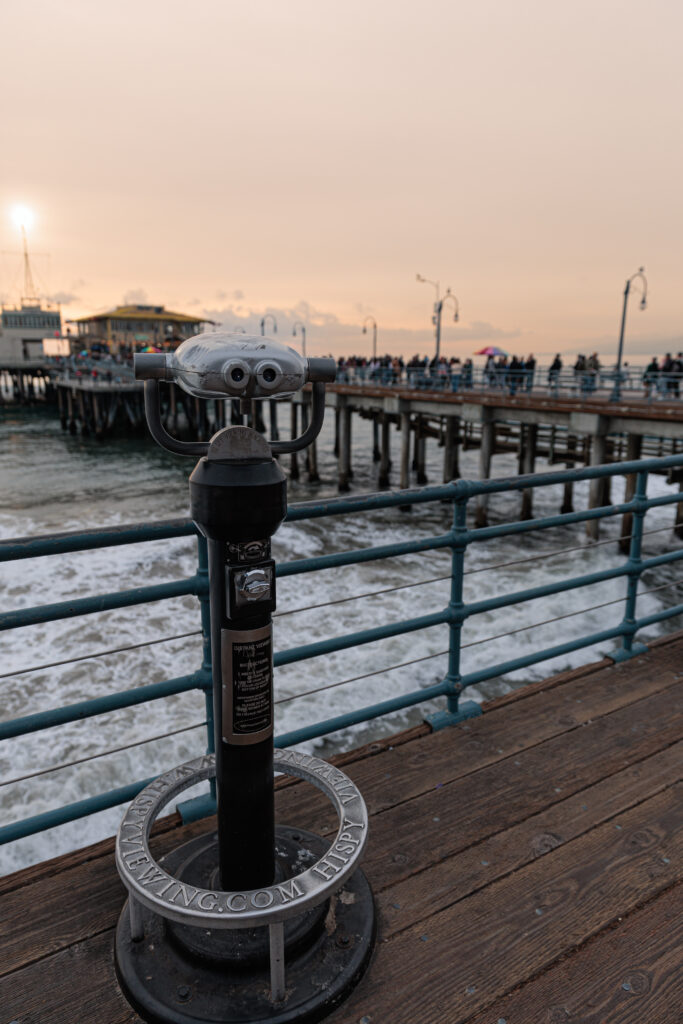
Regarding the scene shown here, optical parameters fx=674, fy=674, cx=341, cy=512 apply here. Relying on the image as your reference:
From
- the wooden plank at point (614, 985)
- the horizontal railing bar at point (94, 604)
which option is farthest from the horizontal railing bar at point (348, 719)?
the wooden plank at point (614, 985)

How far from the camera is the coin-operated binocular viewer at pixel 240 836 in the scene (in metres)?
1.65

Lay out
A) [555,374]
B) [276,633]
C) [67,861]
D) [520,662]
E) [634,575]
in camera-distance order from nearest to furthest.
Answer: [67,861] < [520,662] < [634,575] < [276,633] < [555,374]

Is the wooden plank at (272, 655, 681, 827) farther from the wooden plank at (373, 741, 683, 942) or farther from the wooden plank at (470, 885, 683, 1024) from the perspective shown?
the wooden plank at (470, 885, 683, 1024)

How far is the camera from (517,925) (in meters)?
2.00

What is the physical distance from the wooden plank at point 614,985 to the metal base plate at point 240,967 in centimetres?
38

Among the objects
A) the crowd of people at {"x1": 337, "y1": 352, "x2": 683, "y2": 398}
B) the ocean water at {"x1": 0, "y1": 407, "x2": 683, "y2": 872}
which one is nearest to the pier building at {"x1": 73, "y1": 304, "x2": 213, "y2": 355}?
the crowd of people at {"x1": 337, "y1": 352, "x2": 683, "y2": 398}

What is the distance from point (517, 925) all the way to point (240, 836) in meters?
0.87

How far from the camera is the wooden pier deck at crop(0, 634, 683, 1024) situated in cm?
177

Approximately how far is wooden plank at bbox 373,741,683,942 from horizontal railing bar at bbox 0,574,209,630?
43.7 inches

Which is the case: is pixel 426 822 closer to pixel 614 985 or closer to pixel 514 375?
pixel 614 985

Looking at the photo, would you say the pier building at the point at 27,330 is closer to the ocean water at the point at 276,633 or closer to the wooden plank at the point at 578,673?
the ocean water at the point at 276,633

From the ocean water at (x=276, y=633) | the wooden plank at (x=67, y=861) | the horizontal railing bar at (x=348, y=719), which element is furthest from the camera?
the ocean water at (x=276, y=633)

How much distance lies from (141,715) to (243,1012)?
6.94m

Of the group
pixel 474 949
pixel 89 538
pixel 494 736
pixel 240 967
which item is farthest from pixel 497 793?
pixel 89 538
